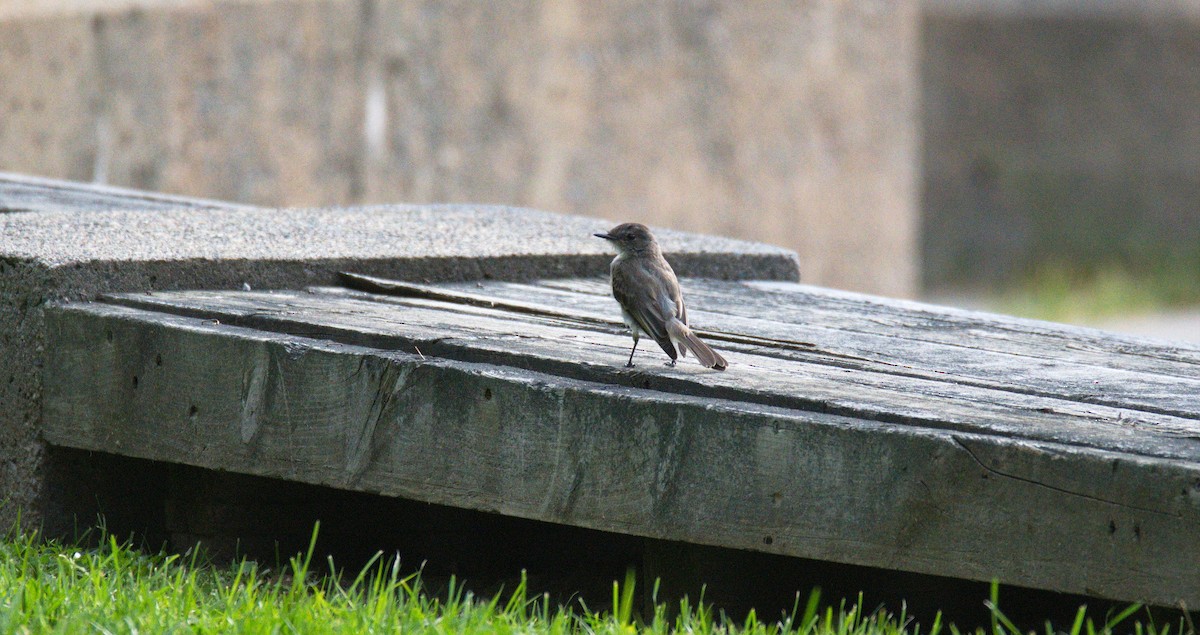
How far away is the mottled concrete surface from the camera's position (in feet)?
12.0

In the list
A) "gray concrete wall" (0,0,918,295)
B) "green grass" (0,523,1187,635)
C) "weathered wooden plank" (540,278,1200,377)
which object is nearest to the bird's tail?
"green grass" (0,523,1187,635)

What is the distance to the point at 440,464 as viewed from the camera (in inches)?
127

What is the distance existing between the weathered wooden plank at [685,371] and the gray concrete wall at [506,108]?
4.19 m

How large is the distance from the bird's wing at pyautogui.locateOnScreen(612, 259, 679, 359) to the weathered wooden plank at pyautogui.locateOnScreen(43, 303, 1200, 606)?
0.23 metres

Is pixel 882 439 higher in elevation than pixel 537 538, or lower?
higher

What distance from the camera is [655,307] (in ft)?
11.0

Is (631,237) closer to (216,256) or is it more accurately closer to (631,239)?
(631,239)

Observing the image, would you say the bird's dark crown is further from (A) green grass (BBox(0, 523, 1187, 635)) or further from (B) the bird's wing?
(A) green grass (BBox(0, 523, 1187, 635))

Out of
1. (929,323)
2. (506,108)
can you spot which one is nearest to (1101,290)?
(506,108)

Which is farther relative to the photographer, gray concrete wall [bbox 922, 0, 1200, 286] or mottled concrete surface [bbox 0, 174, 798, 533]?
gray concrete wall [bbox 922, 0, 1200, 286]

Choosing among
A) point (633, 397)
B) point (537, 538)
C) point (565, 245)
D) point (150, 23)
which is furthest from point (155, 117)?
point (633, 397)

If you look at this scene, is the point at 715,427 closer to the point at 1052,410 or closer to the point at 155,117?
the point at 1052,410

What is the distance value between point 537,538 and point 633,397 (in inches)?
38.1

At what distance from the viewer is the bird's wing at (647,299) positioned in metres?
3.29
